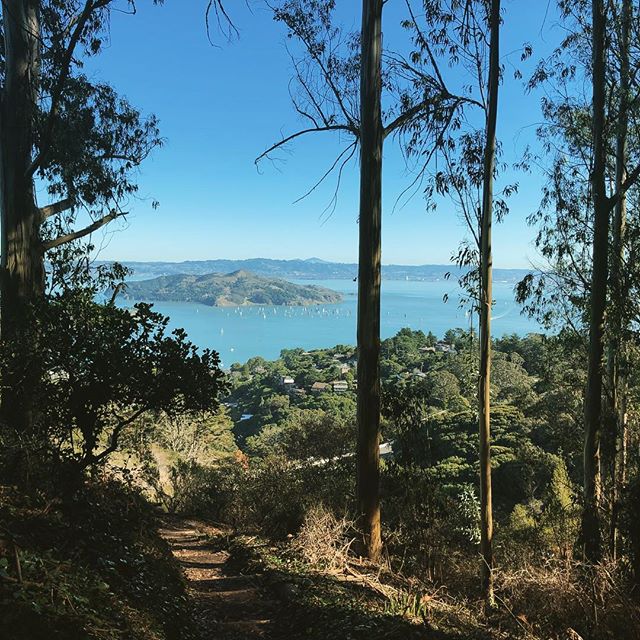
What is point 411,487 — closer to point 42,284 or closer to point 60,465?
point 60,465

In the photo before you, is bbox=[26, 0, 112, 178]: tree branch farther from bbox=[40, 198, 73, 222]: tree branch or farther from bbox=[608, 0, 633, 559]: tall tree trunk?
bbox=[608, 0, 633, 559]: tall tree trunk

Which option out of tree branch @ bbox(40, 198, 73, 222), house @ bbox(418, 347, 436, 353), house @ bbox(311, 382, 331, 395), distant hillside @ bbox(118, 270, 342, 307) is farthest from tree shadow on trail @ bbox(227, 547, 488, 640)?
distant hillside @ bbox(118, 270, 342, 307)

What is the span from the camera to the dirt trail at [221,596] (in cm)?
313

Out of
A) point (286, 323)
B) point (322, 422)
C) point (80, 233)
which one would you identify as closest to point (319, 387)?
point (322, 422)

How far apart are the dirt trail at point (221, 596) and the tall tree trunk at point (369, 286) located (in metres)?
1.25

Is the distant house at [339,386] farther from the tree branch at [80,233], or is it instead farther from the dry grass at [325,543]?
the dry grass at [325,543]

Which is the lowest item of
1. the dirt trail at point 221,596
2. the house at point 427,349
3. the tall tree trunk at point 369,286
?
the dirt trail at point 221,596

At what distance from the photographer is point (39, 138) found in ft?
20.1

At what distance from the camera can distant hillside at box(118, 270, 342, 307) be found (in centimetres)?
5588

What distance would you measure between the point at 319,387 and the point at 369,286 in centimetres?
2503

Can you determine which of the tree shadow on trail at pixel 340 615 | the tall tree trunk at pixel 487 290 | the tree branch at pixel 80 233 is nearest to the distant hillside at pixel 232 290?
the tree branch at pixel 80 233

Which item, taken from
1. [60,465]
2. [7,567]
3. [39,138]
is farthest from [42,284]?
[7,567]

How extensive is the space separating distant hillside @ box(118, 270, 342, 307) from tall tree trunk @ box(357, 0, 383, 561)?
1629 inches

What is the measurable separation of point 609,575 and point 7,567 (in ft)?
12.4
